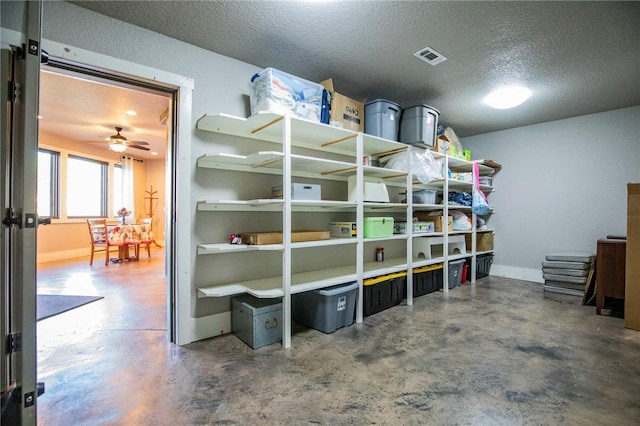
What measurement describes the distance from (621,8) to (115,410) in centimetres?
396

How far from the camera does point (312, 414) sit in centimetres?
154

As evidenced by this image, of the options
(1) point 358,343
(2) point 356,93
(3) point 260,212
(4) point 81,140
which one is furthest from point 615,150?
(4) point 81,140

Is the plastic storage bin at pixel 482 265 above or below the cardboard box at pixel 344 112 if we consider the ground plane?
below

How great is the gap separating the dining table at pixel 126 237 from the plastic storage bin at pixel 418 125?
5713mm

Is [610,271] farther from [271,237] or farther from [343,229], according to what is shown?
[271,237]

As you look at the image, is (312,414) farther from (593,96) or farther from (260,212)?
(593,96)

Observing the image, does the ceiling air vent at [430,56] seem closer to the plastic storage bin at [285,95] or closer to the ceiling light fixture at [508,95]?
the plastic storage bin at [285,95]

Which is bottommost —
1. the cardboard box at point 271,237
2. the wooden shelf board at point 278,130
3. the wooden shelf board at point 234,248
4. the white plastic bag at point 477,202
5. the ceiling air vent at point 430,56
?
the wooden shelf board at point 234,248

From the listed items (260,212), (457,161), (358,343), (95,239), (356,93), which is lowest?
(358,343)

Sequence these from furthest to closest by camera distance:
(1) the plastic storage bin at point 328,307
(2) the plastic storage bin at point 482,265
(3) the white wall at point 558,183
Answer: (2) the plastic storage bin at point 482,265 < (3) the white wall at point 558,183 < (1) the plastic storage bin at point 328,307

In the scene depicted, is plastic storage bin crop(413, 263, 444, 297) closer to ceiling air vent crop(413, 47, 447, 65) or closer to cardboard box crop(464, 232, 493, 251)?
cardboard box crop(464, 232, 493, 251)

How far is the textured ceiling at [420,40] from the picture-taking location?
1.96 meters

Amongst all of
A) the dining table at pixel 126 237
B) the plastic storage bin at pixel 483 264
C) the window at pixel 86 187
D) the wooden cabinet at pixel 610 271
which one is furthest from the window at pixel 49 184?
the wooden cabinet at pixel 610 271

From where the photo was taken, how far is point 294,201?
240 cm
